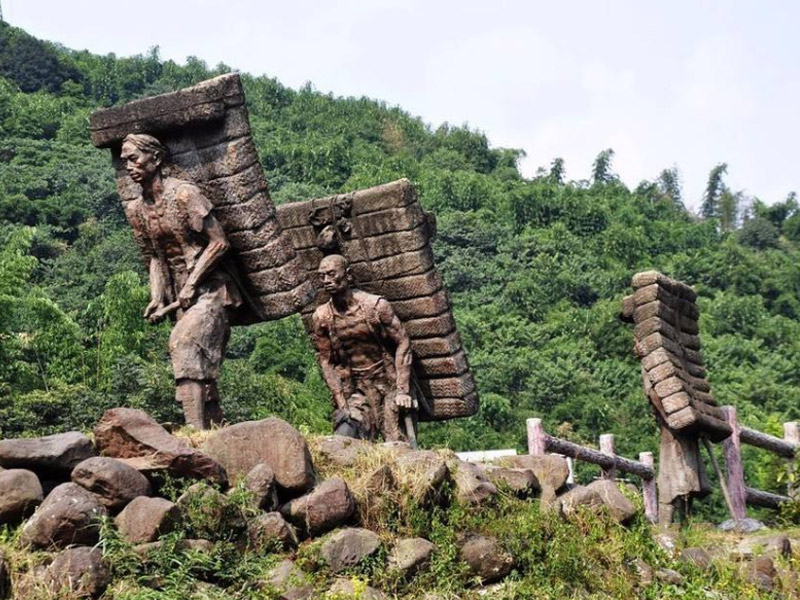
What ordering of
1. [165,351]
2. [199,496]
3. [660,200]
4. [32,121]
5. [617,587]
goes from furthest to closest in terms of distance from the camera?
1. [660,200]
2. [32,121]
3. [165,351]
4. [617,587]
5. [199,496]

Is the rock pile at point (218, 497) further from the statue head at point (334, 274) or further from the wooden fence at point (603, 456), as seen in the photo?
the wooden fence at point (603, 456)

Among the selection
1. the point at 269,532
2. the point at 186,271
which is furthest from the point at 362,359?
Result: the point at 269,532

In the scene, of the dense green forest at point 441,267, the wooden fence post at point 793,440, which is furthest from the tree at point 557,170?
the wooden fence post at point 793,440

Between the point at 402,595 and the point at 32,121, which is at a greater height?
the point at 32,121

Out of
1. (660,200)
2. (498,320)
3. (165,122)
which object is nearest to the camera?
(165,122)

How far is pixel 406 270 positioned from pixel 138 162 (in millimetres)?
2372

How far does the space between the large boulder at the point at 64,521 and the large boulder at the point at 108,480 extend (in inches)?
5.5

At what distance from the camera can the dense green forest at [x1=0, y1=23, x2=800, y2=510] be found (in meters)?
21.2

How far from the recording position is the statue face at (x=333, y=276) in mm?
9438

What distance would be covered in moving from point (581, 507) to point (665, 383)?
3.65 meters

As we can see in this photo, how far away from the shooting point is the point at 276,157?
51594 mm

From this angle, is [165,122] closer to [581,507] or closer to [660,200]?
[581,507]

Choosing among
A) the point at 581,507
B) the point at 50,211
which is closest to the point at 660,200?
the point at 50,211

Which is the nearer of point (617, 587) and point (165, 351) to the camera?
point (617, 587)
